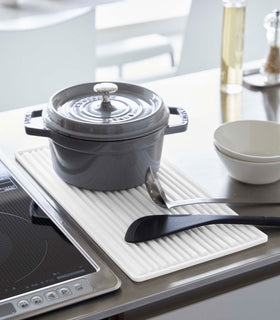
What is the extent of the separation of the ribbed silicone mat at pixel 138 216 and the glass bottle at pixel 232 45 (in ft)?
1.54

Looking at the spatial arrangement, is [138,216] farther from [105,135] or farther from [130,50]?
[130,50]

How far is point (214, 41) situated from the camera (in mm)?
2994

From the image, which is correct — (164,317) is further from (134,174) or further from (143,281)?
(134,174)

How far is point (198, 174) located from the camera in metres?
1.31

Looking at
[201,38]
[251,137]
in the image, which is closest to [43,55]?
[201,38]

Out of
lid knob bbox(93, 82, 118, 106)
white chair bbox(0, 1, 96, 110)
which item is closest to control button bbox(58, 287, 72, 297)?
lid knob bbox(93, 82, 118, 106)

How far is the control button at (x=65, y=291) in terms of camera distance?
95cm

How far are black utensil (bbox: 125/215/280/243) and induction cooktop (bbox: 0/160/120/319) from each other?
0.09 m

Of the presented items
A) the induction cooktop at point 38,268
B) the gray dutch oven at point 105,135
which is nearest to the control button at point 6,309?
the induction cooktop at point 38,268

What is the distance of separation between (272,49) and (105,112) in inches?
26.0

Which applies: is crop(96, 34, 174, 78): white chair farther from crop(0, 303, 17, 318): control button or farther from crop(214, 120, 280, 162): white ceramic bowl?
crop(0, 303, 17, 318): control button

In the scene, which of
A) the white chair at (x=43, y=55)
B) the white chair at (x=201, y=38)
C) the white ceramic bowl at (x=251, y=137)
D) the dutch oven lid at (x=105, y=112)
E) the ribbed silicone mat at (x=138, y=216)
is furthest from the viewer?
the white chair at (x=201, y=38)

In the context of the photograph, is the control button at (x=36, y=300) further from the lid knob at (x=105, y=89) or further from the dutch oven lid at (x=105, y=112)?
the lid knob at (x=105, y=89)

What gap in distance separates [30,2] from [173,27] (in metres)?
0.87
